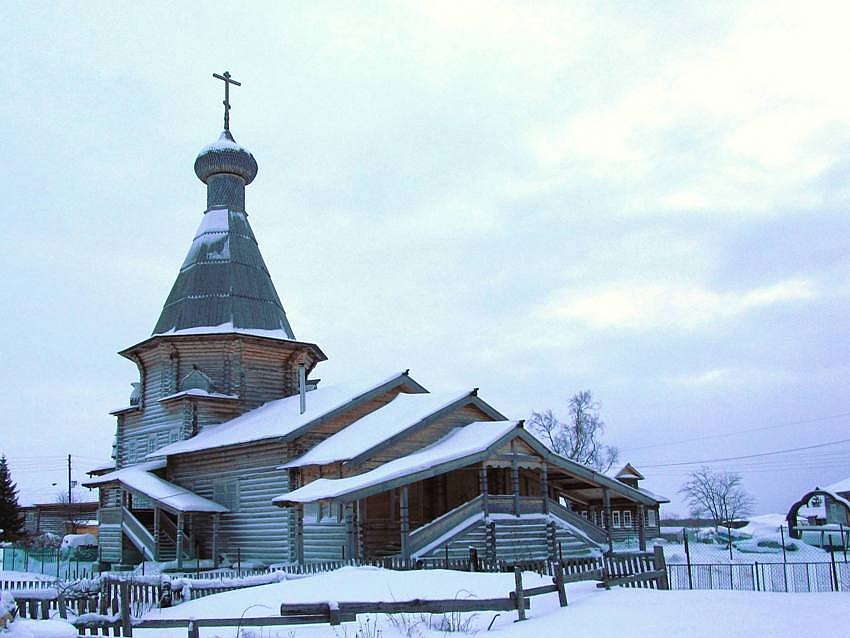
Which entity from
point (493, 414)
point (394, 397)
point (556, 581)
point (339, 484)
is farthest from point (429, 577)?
point (394, 397)

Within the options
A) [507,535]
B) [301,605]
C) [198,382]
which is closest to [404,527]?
[507,535]

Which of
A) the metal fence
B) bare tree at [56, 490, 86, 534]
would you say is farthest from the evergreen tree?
the metal fence

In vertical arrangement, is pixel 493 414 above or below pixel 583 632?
above

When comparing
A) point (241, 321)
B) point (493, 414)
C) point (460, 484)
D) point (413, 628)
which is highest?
point (241, 321)

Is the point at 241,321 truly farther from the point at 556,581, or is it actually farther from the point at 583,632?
the point at 583,632

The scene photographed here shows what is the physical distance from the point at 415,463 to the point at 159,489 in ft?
35.6

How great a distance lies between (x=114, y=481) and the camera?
28.9 m

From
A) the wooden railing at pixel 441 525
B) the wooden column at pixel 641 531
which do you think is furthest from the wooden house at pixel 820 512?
the wooden railing at pixel 441 525

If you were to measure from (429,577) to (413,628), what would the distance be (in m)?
3.20

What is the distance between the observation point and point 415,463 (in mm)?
21109

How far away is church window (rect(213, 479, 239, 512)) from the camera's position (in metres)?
27.3

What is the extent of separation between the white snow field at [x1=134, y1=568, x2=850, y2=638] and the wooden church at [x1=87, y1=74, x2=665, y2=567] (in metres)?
6.17

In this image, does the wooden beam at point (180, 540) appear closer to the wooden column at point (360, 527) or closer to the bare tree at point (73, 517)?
the wooden column at point (360, 527)

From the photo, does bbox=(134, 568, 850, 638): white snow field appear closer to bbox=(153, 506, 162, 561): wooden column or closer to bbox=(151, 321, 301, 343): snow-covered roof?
bbox=(153, 506, 162, 561): wooden column
